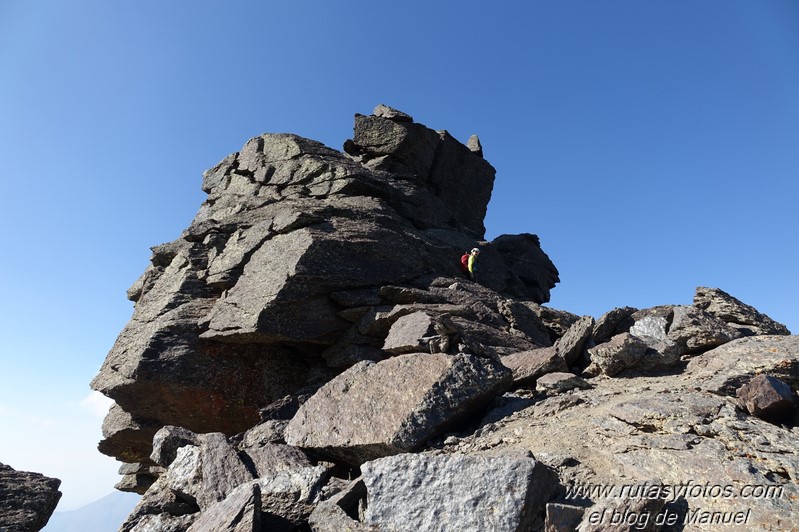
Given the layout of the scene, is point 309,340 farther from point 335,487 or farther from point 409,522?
point 409,522

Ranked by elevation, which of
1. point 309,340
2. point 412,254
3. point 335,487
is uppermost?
point 412,254

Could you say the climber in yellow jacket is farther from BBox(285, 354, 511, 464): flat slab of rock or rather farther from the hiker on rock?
BBox(285, 354, 511, 464): flat slab of rock

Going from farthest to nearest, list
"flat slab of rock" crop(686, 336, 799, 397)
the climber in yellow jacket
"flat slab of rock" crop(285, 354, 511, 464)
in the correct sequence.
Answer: the climber in yellow jacket, "flat slab of rock" crop(686, 336, 799, 397), "flat slab of rock" crop(285, 354, 511, 464)

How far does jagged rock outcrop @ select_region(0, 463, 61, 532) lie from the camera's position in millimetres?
13469

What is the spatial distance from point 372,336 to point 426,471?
1145 cm

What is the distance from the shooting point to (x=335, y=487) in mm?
11008

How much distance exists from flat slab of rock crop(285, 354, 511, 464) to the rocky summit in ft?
0.19

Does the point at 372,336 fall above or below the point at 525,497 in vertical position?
above

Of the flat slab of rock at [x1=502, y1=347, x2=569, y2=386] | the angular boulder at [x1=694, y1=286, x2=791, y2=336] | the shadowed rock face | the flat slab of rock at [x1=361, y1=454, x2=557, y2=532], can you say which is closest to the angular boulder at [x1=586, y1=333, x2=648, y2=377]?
the flat slab of rock at [x1=502, y1=347, x2=569, y2=386]

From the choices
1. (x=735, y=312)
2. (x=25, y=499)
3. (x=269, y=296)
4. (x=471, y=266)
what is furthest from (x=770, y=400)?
(x=25, y=499)

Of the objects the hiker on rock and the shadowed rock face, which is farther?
the hiker on rock

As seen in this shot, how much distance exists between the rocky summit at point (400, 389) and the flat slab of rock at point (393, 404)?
0.19ft

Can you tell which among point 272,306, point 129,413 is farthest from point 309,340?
point 129,413

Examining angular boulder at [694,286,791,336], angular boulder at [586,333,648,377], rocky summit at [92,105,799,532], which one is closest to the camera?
rocky summit at [92,105,799,532]
